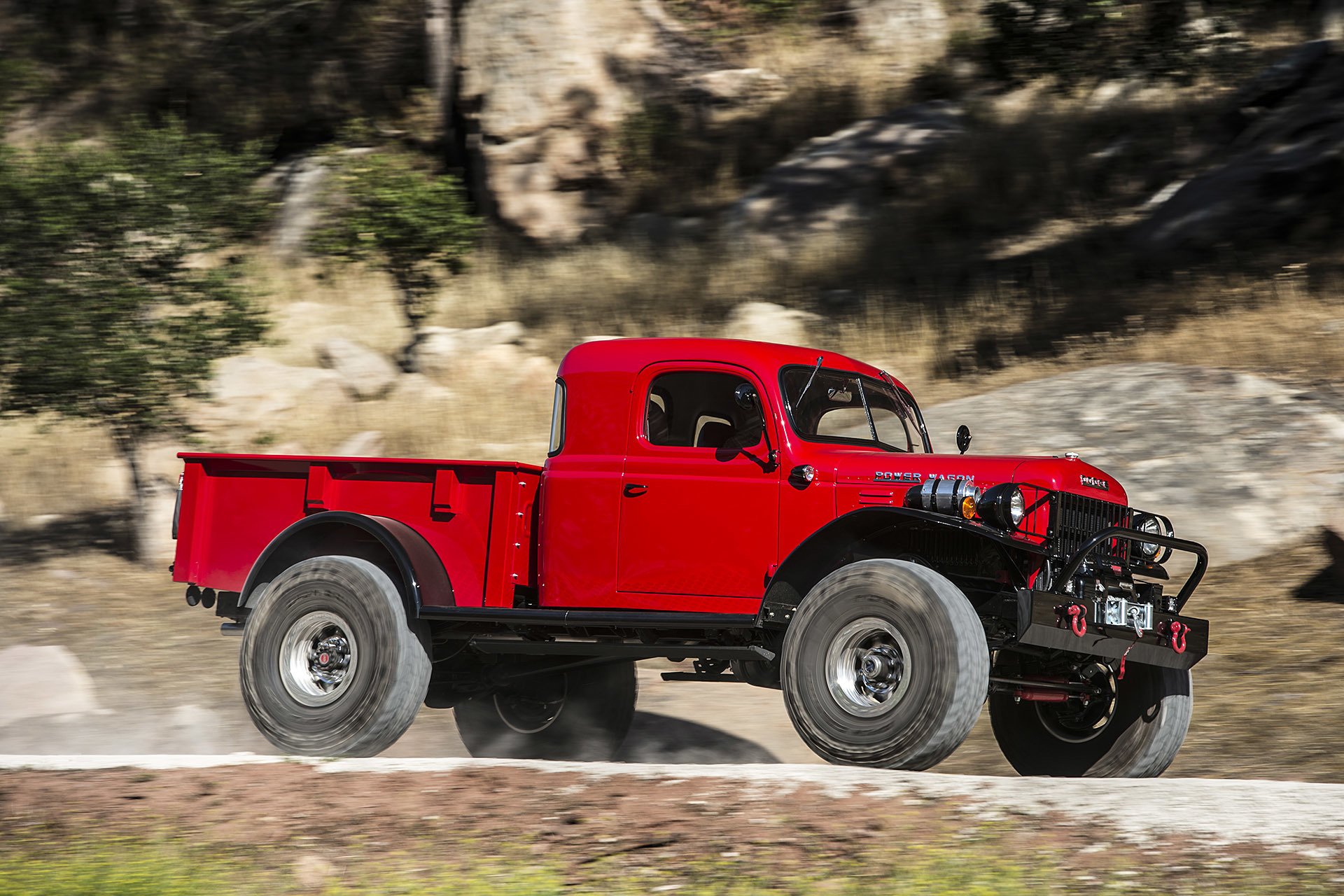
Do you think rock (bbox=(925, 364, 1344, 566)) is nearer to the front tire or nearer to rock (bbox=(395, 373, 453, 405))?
the front tire

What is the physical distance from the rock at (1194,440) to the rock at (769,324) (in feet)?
15.7

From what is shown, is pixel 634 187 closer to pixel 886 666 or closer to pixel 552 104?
pixel 552 104

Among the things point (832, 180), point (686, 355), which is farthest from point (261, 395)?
point (686, 355)

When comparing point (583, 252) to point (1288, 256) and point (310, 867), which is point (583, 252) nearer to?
point (1288, 256)

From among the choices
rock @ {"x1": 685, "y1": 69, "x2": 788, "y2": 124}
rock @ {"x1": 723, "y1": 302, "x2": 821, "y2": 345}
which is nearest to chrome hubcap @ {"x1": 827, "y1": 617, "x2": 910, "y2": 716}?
rock @ {"x1": 723, "y1": 302, "x2": 821, "y2": 345}

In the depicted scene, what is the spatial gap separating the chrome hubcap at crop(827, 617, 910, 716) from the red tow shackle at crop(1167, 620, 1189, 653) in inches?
58.8

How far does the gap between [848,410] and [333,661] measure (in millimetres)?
2837

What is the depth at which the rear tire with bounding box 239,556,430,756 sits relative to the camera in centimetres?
687

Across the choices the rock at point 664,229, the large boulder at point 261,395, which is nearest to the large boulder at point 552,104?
the rock at point 664,229

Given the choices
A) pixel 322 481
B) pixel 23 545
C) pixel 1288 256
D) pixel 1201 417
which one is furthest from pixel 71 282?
pixel 1288 256

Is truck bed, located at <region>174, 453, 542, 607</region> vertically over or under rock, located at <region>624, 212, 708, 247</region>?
under

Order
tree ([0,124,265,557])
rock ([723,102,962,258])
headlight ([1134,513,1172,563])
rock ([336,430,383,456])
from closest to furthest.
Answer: headlight ([1134,513,1172,563])
tree ([0,124,265,557])
rock ([336,430,383,456])
rock ([723,102,962,258])

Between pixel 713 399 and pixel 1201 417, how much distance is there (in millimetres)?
7287

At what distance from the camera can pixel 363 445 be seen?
17250 millimetres
